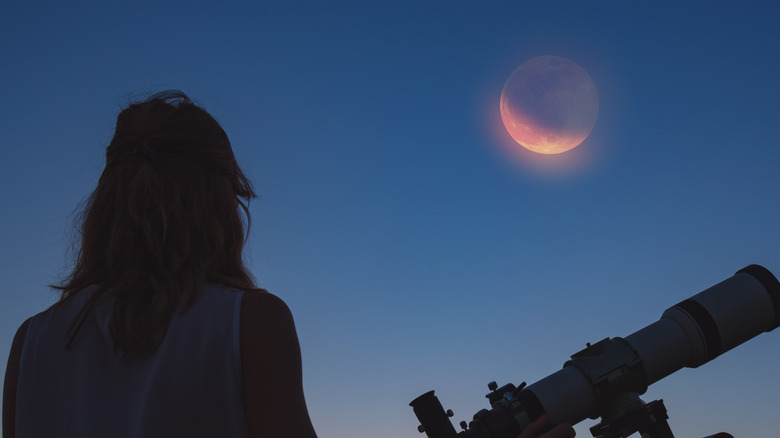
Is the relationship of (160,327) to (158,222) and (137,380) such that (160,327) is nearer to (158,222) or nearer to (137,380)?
(137,380)

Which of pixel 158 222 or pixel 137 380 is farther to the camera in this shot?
pixel 158 222

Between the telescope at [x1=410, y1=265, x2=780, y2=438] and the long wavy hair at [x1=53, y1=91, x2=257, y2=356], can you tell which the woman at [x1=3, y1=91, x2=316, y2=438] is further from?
the telescope at [x1=410, y1=265, x2=780, y2=438]

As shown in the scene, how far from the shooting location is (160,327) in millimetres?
1770

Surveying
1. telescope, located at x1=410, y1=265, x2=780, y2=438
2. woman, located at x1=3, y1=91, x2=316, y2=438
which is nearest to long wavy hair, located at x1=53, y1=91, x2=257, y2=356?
woman, located at x1=3, y1=91, x2=316, y2=438

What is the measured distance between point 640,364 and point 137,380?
4.10m

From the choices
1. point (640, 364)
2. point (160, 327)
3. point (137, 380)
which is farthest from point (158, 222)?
point (640, 364)

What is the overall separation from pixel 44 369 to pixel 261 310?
80 centimetres

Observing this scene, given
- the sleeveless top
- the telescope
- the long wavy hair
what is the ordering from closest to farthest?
the sleeveless top < the long wavy hair < the telescope

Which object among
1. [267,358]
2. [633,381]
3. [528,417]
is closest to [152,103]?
[267,358]

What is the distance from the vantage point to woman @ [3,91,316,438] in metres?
1.69

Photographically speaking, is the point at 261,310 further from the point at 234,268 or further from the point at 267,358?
the point at 234,268

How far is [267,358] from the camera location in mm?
1705

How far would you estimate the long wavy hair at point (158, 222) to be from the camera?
1.86 metres

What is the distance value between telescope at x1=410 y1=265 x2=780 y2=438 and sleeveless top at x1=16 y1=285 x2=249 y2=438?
9.27ft
